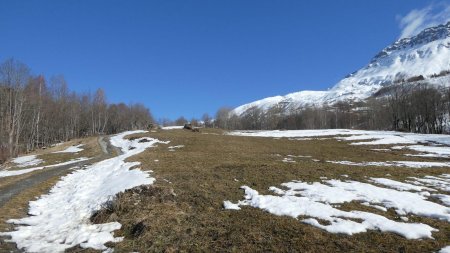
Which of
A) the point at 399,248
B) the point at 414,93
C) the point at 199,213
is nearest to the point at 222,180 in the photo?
the point at 199,213

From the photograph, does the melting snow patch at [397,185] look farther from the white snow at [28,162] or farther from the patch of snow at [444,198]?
the white snow at [28,162]

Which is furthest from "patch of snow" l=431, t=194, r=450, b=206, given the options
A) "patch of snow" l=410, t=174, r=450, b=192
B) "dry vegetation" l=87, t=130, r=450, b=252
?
"dry vegetation" l=87, t=130, r=450, b=252

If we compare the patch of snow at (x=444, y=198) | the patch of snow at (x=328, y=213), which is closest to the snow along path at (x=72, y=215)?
the patch of snow at (x=328, y=213)

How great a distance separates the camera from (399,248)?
852 cm

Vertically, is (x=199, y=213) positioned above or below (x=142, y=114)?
below

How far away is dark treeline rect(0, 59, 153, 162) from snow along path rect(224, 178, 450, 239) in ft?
128

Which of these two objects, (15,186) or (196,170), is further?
(196,170)

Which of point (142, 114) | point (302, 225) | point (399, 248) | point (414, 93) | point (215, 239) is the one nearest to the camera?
point (399, 248)

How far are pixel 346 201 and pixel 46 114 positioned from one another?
88604mm

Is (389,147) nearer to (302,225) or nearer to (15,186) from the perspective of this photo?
(302,225)

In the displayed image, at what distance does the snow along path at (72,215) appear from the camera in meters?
10.0

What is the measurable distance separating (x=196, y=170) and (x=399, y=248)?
13.5 m

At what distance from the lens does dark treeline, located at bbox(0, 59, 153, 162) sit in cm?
5834

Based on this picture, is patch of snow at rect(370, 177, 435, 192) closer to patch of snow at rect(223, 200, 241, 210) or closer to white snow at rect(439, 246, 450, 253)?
white snow at rect(439, 246, 450, 253)
